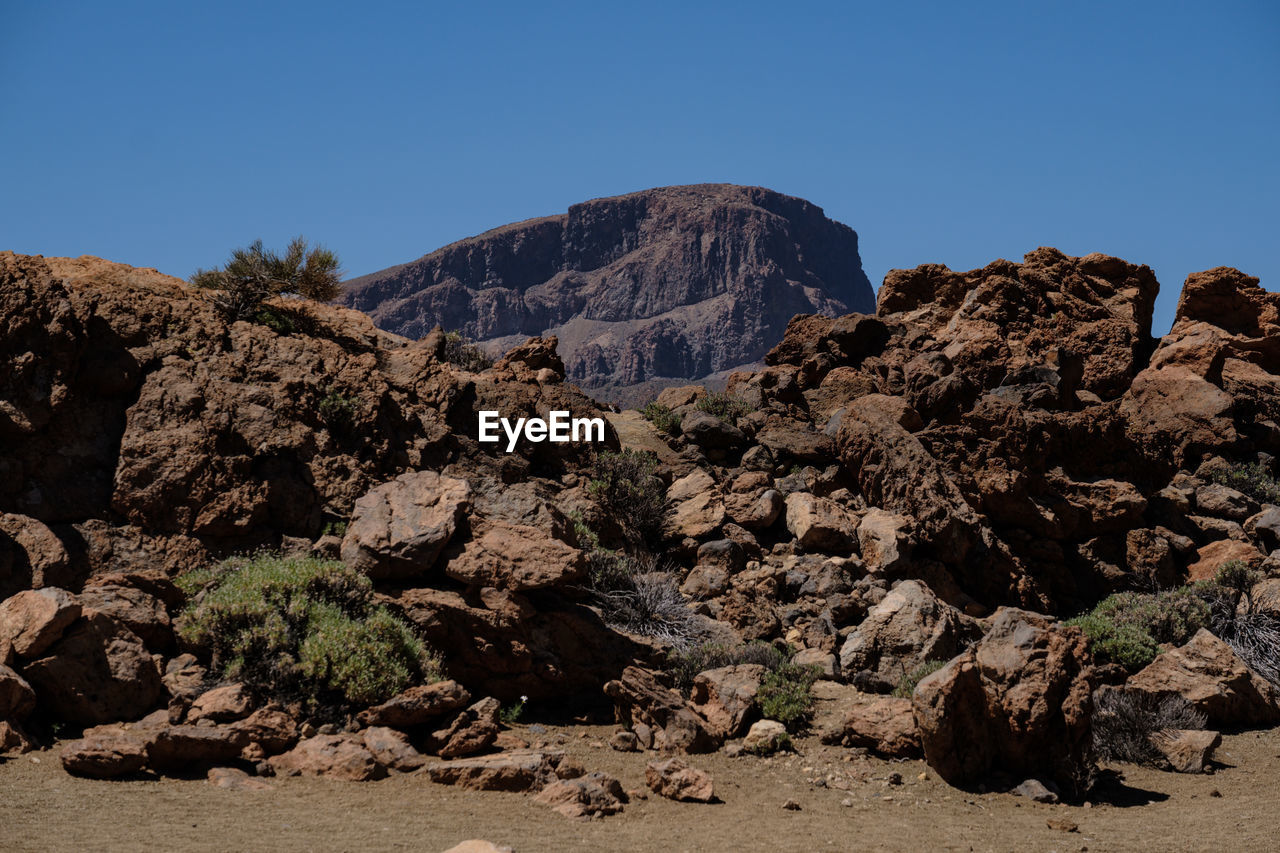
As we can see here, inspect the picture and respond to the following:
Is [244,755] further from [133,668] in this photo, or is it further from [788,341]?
[788,341]

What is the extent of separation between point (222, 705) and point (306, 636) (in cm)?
106

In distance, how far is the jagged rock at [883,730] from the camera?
8.98 m

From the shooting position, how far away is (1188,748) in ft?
31.4

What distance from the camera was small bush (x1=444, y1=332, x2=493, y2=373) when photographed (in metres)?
19.4

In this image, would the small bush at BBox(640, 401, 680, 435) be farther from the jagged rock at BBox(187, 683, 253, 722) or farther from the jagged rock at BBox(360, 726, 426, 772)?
the jagged rock at BBox(187, 683, 253, 722)

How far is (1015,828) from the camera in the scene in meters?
7.66

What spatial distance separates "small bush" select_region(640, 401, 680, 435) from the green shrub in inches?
326

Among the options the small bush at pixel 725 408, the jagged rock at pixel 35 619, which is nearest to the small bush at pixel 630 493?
the small bush at pixel 725 408

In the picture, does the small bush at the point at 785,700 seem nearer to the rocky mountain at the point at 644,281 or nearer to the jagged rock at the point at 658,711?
the jagged rock at the point at 658,711

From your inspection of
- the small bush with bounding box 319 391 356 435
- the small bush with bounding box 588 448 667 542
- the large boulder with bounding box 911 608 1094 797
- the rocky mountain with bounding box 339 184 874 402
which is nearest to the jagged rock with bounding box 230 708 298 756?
the small bush with bounding box 319 391 356 435

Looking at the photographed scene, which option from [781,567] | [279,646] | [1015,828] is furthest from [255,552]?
[1015,828]

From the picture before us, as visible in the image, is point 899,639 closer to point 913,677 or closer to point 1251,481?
point 913,677

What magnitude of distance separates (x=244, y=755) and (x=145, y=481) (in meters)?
3.97

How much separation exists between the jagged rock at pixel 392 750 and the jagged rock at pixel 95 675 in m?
1.80
